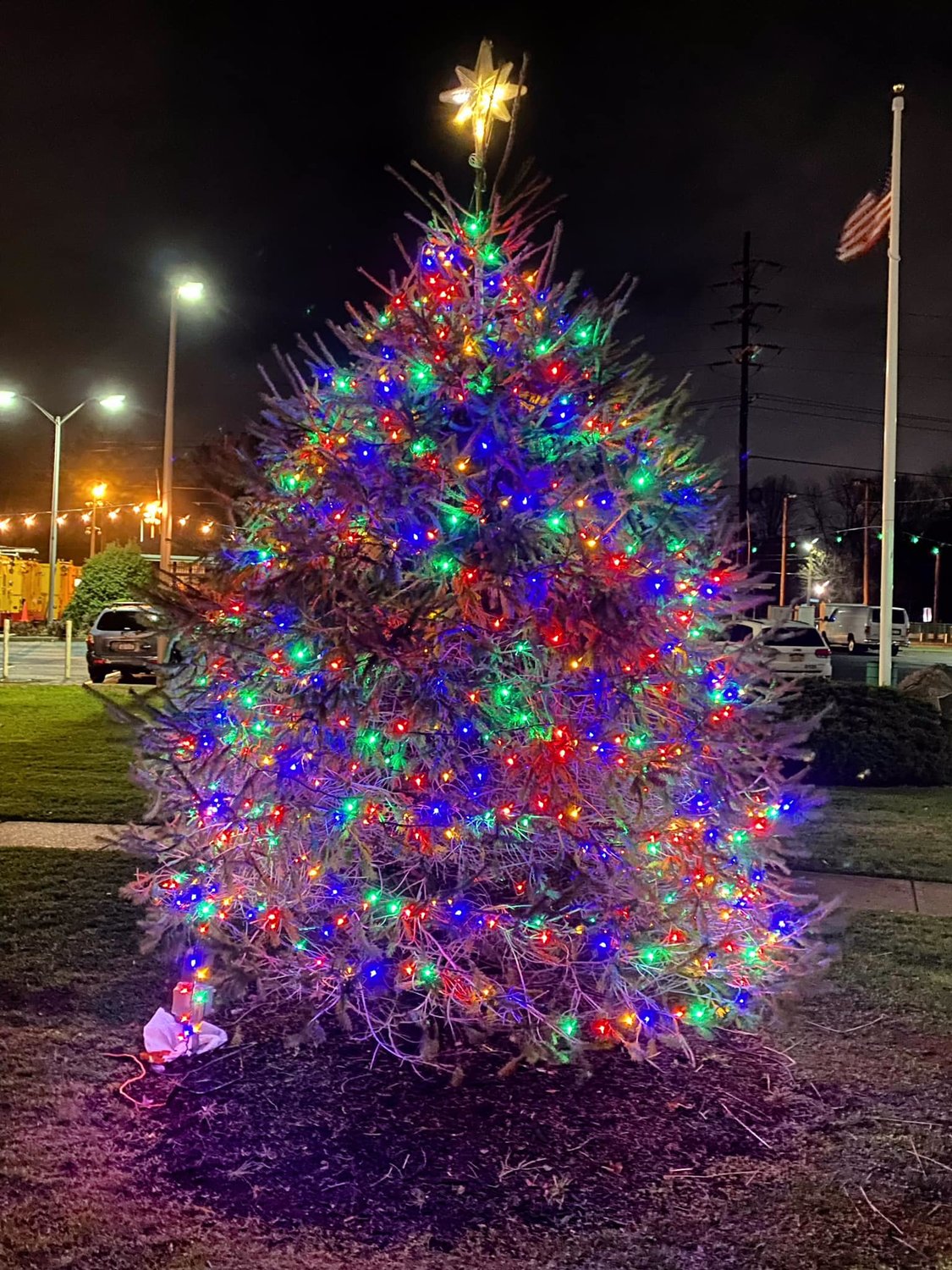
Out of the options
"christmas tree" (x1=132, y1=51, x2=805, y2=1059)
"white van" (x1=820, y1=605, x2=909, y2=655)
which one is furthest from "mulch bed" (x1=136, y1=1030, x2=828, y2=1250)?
"white van" (x1=820, y1=605, x2=909, y2=655)

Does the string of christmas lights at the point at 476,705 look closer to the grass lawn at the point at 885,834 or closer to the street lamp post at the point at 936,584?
the grass lawn at the point at 885,834

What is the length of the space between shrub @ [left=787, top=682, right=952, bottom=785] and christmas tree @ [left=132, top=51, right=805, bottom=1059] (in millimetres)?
6521

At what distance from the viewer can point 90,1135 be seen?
3.33 metres

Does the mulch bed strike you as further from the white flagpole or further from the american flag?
the american flag

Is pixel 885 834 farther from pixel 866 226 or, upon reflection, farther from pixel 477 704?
pixel 866 226

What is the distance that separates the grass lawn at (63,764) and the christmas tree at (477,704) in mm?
820

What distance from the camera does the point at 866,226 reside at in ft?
48.4

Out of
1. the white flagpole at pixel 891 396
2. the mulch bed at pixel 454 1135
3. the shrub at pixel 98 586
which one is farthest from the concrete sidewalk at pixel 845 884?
the shrub at pixel 98 586

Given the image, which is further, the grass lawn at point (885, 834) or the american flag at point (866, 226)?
the american flag at point (866, 226)

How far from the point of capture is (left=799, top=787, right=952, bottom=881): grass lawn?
7.10 m

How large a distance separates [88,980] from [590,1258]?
2.85 meters

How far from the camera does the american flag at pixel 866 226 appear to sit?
14.3 meters

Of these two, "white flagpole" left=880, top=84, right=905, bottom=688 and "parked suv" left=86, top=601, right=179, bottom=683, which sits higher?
"white flagpole" left=880, top=84, right=905, bottom=688

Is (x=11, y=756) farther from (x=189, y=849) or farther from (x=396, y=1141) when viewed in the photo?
(x=396, y=1141)
